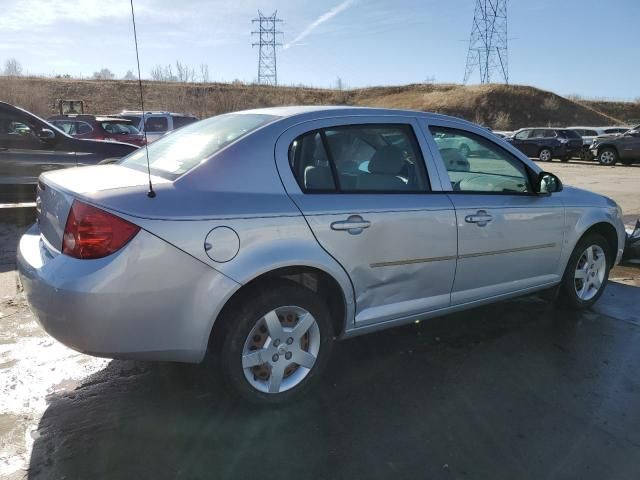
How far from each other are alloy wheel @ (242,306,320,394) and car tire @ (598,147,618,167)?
23183 millimetres

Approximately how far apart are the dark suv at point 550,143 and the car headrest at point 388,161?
2279 cm

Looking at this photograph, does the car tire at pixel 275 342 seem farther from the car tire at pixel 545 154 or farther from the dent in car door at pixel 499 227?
the car tire at pixel 545 154

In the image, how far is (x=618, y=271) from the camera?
6203 millimetres

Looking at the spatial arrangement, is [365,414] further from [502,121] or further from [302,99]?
[302,99]

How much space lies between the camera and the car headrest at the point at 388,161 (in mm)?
3475

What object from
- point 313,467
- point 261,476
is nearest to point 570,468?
point 313,467

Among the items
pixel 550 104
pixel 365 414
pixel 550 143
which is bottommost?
pixel 365 414

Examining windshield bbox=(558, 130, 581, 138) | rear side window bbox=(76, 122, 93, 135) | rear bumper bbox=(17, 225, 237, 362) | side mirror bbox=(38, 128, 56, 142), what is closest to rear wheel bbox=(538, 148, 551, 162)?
windshield bbox=(558, 130, 581, 138)

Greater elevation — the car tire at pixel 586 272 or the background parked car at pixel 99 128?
the background parked car at pixel 99 128

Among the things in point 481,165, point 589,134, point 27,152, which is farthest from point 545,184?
point 589,134

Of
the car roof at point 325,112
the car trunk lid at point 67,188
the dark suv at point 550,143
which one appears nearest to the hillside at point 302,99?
the dark suv at point 550,143

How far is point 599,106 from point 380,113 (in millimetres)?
85044

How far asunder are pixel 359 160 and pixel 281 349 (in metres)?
1.25

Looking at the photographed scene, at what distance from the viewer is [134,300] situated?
2.56m
